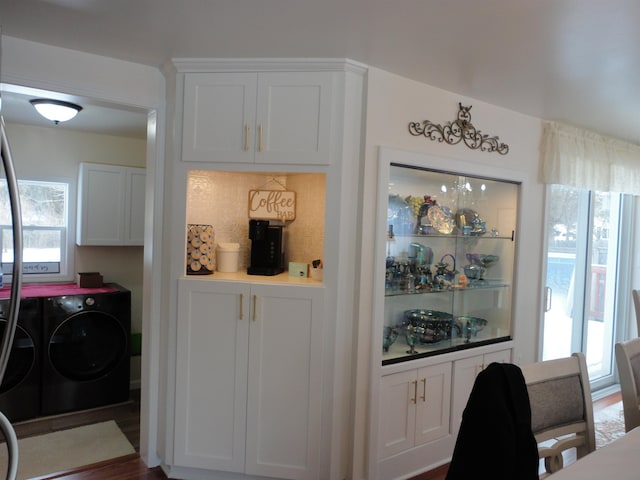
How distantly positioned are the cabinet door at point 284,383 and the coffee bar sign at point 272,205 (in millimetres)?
558

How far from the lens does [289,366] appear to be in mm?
2225

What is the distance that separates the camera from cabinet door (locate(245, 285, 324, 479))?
221 centimetres

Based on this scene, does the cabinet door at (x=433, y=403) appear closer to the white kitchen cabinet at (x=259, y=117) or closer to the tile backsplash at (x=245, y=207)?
the tile backsplash at (x=245, y=207)

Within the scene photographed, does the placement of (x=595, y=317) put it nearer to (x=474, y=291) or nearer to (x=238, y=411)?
(x=474, y=291)

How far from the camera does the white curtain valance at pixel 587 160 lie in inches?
120

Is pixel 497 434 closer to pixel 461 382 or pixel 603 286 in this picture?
pixel 461 382

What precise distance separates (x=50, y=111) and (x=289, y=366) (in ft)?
6.87

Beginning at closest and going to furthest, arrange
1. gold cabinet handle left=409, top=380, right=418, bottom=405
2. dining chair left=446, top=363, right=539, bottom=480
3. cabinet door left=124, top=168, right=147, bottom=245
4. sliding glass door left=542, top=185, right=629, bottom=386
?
dining chair left=446, top=363, right=539, bottom=480, gold cabinet handle left=409, top=380, right=418, bottom=405, sliding glass door left=542, top=185, right=629, bottom=386, cabinet door left=124, top=168, right=147, bottom=245

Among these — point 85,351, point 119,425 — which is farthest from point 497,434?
point 85,351

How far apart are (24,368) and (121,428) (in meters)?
0.80

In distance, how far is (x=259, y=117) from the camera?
220 cm

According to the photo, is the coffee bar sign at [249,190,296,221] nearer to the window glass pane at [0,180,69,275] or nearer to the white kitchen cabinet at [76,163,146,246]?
the white kitchen cabinet at [76,163,146,246]

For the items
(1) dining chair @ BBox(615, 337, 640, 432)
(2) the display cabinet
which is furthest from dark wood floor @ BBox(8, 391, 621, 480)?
(1) dining chair @ BBox(615, 337, 640, 432)

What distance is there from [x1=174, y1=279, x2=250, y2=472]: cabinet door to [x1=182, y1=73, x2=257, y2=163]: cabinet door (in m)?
0.69
